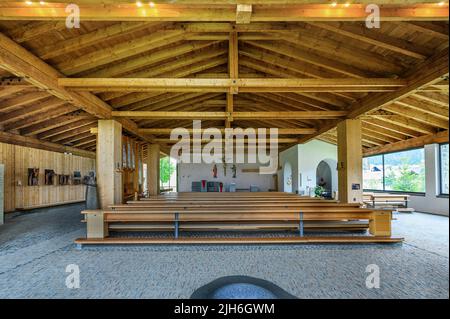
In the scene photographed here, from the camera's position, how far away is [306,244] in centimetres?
398

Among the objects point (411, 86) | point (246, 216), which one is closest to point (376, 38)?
point (411, 86)

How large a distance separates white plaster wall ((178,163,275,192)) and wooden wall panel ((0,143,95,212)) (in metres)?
5.50

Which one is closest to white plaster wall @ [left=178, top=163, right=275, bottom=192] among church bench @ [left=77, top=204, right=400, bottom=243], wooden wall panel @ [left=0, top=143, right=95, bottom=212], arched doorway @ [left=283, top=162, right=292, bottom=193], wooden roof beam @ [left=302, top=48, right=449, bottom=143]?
arched doorway @ [left=283, top=162, right=292, bottom=193]

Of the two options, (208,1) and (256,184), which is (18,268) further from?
(256,184)

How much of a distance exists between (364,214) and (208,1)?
4.08m

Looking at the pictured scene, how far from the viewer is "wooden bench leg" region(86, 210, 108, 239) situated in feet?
13.5

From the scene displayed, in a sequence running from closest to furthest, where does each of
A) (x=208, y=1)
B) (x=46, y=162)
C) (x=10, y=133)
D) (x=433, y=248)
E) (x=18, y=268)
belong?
(x=208, y=1) < (x=18, y=268) < (x=433, y=248) < (x=10, y=133) < (x=46, y=162)

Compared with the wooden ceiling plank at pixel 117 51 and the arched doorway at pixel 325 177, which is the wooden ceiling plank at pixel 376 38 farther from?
the arched doorway at pixel 325 177

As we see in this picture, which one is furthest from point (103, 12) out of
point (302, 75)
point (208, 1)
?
point (302, 75)

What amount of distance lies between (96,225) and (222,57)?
4272mm

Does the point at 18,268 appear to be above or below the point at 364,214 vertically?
below

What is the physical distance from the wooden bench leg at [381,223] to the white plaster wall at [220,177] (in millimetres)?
10892

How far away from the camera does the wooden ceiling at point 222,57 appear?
2.79 m

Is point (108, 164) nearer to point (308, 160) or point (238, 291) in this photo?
point (238, 291)
